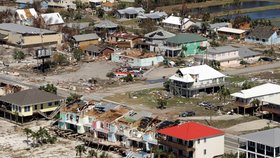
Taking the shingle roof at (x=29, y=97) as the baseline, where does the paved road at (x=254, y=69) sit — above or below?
below

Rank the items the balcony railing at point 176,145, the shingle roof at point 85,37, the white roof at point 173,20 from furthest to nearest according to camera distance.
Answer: the white roof at point 173,20 → the shingle roof at point 85,37 → the balcony railing at point 176,145

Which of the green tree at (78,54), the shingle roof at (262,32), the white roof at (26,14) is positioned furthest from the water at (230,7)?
the green tree at (78,54)

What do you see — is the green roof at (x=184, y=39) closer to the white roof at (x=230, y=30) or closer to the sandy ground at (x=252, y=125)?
the white roof at (x=230, y=30)

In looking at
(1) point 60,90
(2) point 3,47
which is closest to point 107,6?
(2) point 3,47

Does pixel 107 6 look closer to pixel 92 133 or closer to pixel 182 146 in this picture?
pixel 92 133

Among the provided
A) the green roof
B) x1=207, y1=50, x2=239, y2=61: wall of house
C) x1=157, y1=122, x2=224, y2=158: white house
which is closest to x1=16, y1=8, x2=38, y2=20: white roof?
→ the green roof

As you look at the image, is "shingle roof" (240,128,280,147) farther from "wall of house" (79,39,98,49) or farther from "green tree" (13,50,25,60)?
"wall of house" (79,39,98,49)
